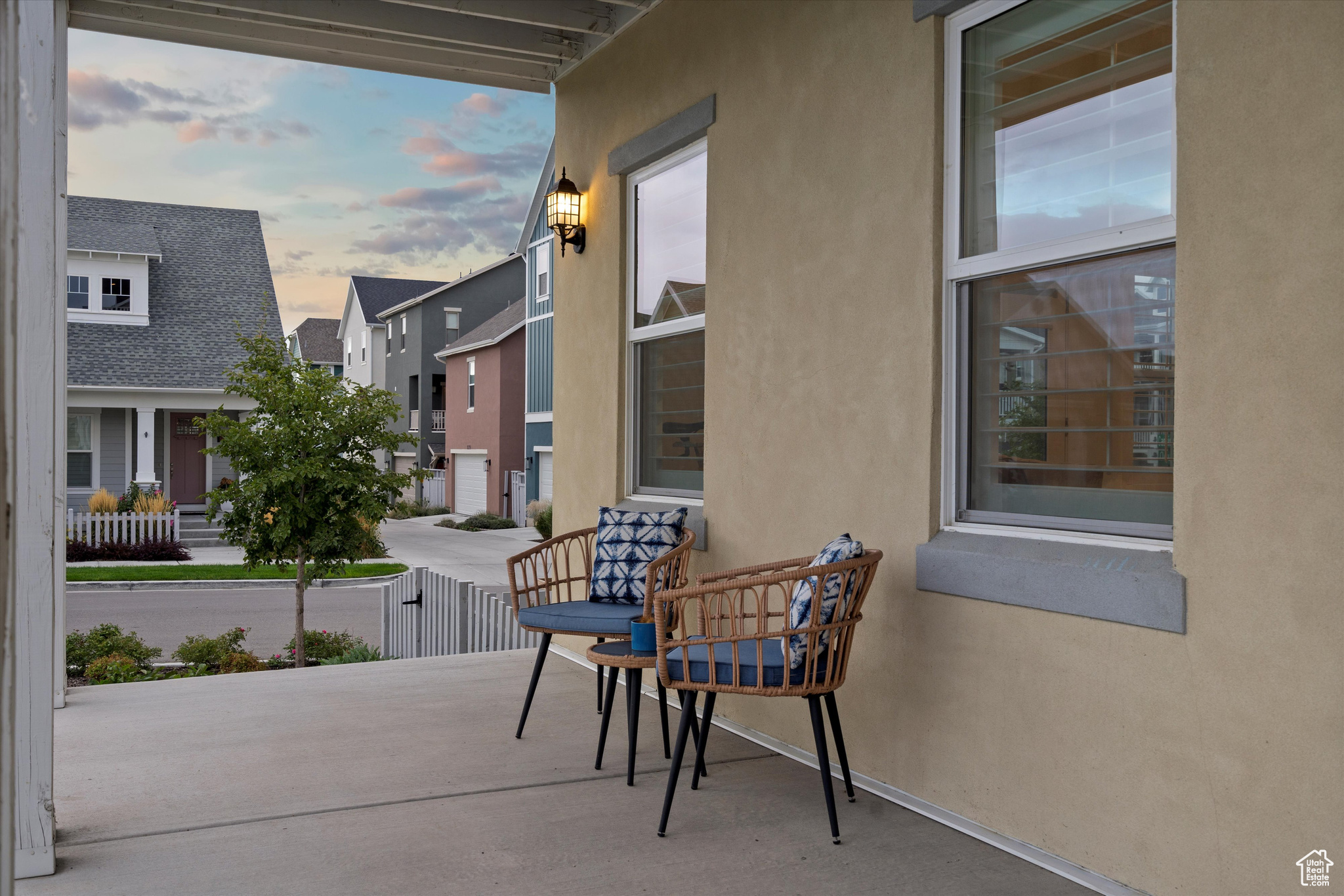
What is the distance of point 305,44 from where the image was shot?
5.53 metres

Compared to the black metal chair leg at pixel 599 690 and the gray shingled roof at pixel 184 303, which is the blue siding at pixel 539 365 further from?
the black metal chair leg at pixel 599 690

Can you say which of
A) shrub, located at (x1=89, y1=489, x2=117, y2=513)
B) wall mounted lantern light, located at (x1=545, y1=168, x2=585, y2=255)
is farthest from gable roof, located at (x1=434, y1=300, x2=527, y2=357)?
wall mounted lantern light, located at (x1=545, y1=168, x2=585, y2=255)

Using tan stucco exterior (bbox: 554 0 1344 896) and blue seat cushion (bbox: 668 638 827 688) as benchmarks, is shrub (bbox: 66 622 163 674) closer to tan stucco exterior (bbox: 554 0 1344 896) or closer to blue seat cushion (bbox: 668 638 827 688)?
tan stucco exterior (bbox: 554 0 1344 896)

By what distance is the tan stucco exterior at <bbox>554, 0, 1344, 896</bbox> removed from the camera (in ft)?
7.29

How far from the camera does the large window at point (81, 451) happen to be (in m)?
17.2

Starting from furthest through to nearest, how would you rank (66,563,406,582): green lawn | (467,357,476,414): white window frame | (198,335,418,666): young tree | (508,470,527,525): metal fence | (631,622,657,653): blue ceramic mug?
(467,357,476,414): white window frame → (508,470,527,525): metal fence → (66,563,406,582): green lawn → (198,335,418,666): young tree → (631,622,657,653): blue ceramic mug

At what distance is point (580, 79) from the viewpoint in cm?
594

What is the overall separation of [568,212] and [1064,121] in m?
3.44

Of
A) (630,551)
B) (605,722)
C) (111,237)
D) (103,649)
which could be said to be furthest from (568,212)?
(111,237)

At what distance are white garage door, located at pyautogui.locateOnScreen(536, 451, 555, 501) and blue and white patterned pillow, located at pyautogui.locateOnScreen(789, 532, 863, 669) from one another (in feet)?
58.4

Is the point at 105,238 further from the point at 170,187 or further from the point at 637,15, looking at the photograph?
the point at 637,15

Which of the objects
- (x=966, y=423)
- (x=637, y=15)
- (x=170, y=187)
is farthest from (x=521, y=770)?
(x=170, y=187)

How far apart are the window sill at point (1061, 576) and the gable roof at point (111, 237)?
1804 centimetres

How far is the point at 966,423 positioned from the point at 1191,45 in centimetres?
124
